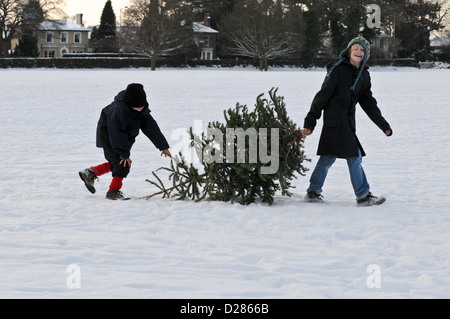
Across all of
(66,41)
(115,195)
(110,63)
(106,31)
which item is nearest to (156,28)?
(110,63)

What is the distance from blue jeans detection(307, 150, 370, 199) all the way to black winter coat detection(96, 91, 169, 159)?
1647mm

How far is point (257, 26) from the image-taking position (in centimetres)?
7006

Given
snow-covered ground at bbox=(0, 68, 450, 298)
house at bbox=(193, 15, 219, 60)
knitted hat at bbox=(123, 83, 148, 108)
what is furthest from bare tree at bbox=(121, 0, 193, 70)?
knitted hat at bbox=(123, 83, 148, 108)

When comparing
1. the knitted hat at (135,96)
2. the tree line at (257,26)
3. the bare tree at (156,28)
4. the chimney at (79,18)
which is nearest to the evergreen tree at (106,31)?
the tree line at (257,26)

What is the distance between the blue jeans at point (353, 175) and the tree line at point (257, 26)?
55068mm

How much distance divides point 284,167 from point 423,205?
1.50m

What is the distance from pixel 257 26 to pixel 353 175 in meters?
64.9

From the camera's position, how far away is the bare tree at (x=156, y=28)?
207 ft

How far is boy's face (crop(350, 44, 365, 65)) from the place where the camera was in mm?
6598

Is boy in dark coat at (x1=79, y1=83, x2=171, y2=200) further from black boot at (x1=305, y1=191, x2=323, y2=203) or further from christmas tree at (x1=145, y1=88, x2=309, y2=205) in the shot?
black boot at (x1=305, y1=191, x2=323, y2=203)

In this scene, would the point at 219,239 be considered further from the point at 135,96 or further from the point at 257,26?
the point at 257,26

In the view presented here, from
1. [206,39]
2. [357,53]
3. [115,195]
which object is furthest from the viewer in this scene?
[206,39]

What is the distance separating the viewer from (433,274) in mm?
4574
